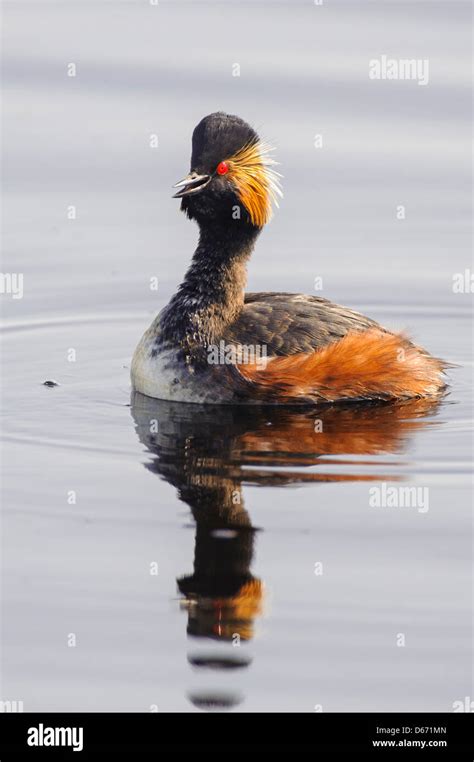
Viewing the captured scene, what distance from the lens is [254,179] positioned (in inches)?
532

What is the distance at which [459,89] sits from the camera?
2009cm

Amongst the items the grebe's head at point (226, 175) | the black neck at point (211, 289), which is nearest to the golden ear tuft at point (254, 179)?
the grebe's head at point (226, 175)

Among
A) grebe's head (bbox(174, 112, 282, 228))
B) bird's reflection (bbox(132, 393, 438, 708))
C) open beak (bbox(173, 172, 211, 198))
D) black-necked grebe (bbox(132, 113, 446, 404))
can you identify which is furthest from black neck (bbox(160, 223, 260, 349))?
bird's reflection (bbox(132, 393, 438, 708))

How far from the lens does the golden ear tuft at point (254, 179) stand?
13.4 metres

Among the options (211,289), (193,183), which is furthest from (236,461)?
(193,183)

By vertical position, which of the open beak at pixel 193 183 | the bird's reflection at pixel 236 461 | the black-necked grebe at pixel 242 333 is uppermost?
the open beak at pixel 193 183

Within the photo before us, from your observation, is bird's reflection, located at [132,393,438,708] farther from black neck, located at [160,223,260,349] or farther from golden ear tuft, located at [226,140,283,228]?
golden ear tuft, located at [226,140,283,228]

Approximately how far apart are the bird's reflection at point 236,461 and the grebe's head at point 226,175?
1.64 m

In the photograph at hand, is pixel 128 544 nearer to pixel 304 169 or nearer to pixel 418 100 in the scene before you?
pixel 304 169

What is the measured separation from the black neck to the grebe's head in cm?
15

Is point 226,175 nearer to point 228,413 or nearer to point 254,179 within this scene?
point 254,179

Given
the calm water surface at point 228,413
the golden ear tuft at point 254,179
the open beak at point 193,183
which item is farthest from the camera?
the golden ear tuft at point 254,179

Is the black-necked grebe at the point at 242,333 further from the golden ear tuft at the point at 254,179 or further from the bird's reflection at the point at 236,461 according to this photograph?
the bird's reflection at the point at 236,461

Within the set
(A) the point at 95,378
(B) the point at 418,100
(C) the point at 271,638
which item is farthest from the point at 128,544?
(B) the point at 418,100
